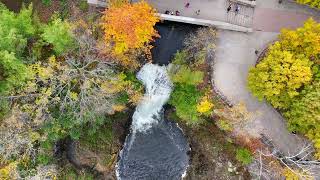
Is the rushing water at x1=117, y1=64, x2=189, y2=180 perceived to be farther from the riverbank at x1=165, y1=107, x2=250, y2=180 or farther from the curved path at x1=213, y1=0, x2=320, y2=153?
the curved path at x1=213, y1=0, x2=320, y2=153

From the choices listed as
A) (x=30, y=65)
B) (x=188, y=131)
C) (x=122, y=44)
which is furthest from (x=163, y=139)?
(x=30, y=65)

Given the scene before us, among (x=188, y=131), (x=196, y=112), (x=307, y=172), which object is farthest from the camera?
(x=188, y=131)

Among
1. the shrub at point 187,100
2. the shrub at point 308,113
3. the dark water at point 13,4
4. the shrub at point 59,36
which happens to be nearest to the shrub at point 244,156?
the shrub at point 187,100

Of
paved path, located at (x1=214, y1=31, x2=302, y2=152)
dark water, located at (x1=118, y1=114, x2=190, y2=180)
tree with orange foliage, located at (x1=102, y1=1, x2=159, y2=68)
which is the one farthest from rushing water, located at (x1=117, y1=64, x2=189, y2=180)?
tree with orange foliage, located at (x1=102, y1=1, x2=159, y2=68)

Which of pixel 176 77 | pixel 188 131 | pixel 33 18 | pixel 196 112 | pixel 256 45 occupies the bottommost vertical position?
pixel 188 131

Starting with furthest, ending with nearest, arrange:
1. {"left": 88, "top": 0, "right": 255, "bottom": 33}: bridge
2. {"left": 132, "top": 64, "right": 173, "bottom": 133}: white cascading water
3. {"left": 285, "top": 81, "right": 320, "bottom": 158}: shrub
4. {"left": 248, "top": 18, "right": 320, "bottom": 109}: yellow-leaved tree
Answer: {"left": 132, "top": 64, "right": 173, "bottom": 133}: white cascading water < {"left": 88, "top": 0, "right": 255, "bottom": 33}: bridge < {"left": 248, "top": 18, "right": 320, "bottom": 109}: yellow-leaved tree < {"left": 285, "top": 81, "right": 320, "bottom": 158}: shrub

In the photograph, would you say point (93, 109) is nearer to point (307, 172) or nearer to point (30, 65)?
point (30, 65)

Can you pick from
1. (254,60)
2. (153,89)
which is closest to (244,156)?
(254,60)

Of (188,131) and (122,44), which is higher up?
(122,44)
